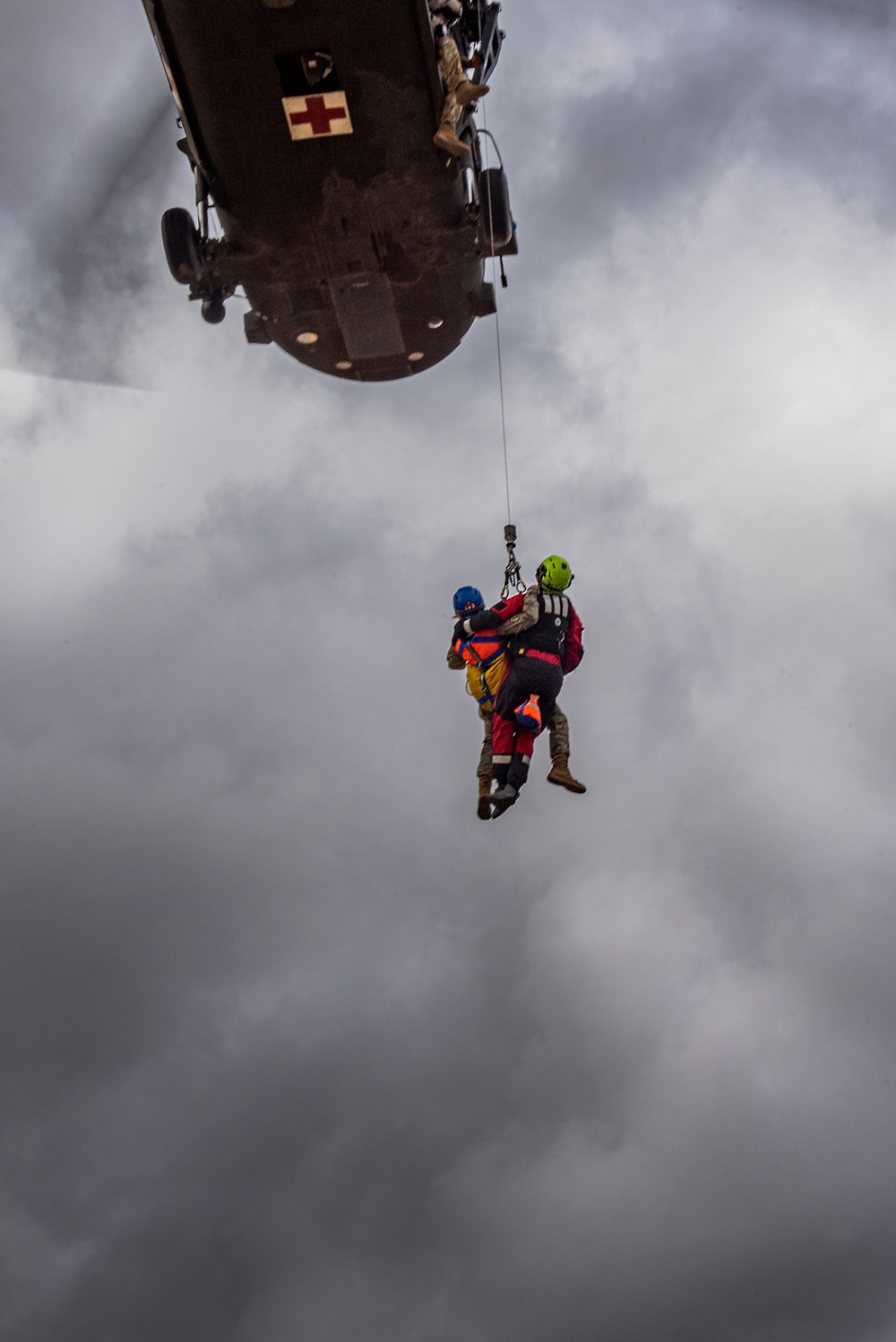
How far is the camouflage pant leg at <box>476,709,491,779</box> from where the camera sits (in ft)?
46.5

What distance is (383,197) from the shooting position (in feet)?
39.6

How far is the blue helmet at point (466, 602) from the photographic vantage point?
13852mm

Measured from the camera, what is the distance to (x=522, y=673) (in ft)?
44.7

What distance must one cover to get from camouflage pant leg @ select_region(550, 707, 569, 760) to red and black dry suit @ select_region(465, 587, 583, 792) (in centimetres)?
34

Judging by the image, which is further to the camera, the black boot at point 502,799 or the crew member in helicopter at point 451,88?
the black boot at point 502,799

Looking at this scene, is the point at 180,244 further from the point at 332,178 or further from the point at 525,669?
the point at 525,669

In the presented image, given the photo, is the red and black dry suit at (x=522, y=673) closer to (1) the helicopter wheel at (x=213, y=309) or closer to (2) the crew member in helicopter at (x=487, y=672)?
(2) the crew member in helicopter at (x=487, y=672)

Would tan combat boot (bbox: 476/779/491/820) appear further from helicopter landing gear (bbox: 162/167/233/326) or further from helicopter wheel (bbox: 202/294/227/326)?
helicopter landing gear (bbox: 162/167/233/326)

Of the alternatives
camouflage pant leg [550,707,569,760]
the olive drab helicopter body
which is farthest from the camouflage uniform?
the olive drab helicopter body

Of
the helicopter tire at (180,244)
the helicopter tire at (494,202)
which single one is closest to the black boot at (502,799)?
the helicopter tire at (494,202)

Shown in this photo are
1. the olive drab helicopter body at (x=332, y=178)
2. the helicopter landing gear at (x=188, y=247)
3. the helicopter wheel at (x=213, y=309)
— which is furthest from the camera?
the helicopter wheel at (x=213, y=309)

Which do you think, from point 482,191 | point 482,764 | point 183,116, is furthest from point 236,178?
point 482,764

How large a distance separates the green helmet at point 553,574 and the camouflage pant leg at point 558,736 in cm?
135

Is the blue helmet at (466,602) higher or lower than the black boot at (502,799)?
higher
